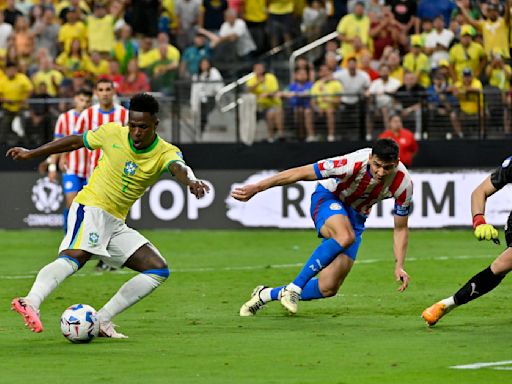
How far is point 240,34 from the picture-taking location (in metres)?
26.6

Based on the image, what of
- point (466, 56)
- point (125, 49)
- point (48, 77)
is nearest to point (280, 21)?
point (125, 49)

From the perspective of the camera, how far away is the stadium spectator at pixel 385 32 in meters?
25.3

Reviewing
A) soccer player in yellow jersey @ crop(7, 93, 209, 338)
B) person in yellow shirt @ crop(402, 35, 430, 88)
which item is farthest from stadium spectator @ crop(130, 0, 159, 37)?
soccer player in yellow jersey @ crop(7, 93, 209, 338)

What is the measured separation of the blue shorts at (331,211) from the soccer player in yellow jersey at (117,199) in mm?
2113

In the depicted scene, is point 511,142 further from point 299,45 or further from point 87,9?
point 87,9

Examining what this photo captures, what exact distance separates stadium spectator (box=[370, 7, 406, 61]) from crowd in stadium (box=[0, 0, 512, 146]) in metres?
0.02

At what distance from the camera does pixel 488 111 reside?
909 inches

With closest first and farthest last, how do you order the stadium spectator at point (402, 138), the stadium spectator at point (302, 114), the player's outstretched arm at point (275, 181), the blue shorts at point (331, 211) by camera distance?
the player's outstretched arm at point (275, 181) → the blue shorts at point (331, 211) → the stadium spectator at point (402, 138) → the stadium spectator at point (302, 114)

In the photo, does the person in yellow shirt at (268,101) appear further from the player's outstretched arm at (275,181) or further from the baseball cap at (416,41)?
the player's outstretched arm at (275,181)

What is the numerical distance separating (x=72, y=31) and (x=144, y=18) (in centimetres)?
155

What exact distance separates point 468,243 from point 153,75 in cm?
789

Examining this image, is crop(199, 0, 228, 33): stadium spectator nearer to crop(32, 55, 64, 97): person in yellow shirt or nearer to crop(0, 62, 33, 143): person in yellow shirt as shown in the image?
crop(32, 55, 64, 97): person in yellow shirt

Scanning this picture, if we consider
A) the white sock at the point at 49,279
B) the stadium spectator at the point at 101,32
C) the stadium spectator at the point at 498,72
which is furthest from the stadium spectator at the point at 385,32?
the white sock at the point at 49,279

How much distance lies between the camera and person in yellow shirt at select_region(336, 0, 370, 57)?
2569 cm
